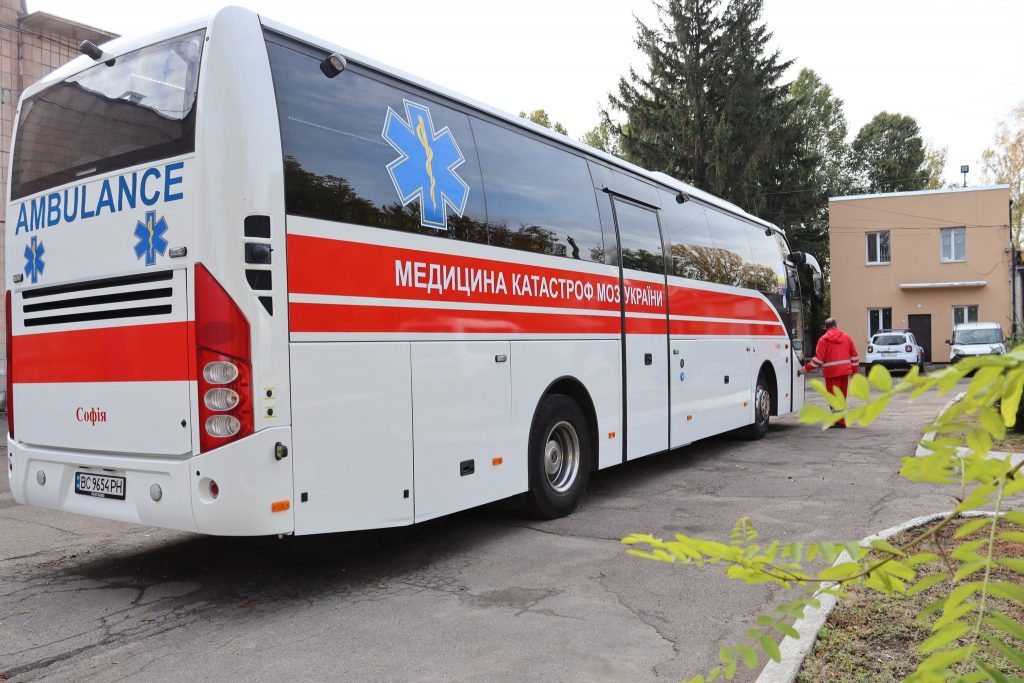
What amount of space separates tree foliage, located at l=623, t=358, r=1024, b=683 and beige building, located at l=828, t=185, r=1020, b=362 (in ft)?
125

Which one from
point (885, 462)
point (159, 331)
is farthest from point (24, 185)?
point (885, 462)

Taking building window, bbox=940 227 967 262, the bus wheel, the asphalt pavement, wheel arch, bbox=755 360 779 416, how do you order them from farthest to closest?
building window, bbox=940 227 967 262 < wheel arch, bbox=755 360 779 416 < the bus wheel < the asphalt pavement

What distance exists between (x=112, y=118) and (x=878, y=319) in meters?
38.1

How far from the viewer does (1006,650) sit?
153cm

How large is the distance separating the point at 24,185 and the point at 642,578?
5.29m

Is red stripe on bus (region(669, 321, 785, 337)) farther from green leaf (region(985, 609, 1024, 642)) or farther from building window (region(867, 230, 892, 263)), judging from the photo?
building window (region(867, 230, 892, 263))

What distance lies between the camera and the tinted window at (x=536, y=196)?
21.3 ft

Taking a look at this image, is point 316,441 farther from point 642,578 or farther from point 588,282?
point 588,282

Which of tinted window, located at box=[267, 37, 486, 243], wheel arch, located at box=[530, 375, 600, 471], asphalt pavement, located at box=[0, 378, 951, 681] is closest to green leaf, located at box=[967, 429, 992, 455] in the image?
asphalt pavement, located at box=[0, 378, 951, 681]

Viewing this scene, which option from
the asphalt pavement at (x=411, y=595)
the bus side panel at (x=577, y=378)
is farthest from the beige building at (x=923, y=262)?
the bus side panel at (x=577, y=378)

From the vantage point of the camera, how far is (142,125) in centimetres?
500

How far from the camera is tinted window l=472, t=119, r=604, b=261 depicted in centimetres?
650

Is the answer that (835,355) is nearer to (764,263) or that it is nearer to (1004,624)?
(764,263)

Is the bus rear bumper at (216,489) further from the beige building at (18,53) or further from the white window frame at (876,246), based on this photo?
the white window frame at (876,246)
